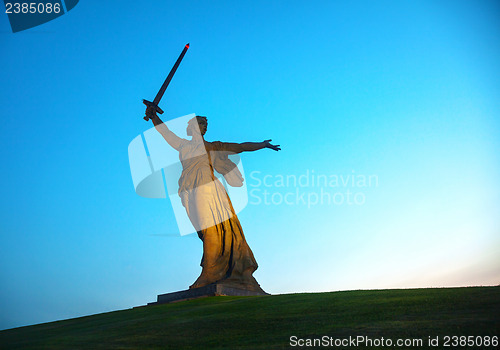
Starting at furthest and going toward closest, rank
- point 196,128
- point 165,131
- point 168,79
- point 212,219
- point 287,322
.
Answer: point 165,131
point 196,128
point 168,79
point 212,219
point 287,322

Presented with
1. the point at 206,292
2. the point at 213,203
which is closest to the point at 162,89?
the point at 213,203

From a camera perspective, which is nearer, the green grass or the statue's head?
the green grass

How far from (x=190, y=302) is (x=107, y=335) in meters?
4.00

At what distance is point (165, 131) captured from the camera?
1766 cm

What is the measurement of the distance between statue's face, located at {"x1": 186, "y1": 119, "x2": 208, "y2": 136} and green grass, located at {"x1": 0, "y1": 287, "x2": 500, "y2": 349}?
289 inches

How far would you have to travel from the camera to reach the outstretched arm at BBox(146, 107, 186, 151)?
17547 mm

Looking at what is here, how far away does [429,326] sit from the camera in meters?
7.37

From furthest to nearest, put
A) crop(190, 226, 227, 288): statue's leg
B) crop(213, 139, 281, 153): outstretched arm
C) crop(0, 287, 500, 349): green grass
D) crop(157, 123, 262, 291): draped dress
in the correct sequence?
crop(213, 139, 281, 153): outstretched arm < crop(157, 123, 262, 291): draped dress < crop(190, 226, 227, 288): statue's leg < crop(0, 287, 500, 349): green grass

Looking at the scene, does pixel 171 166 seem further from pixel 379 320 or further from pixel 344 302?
pixel 379 320

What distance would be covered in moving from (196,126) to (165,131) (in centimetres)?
118

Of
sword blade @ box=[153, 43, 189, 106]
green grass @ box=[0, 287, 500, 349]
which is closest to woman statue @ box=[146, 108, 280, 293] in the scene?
sword blade @ box=[153, 43, 189, 106]

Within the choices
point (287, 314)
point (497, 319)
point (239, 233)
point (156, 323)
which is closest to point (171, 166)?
point (239, 233)

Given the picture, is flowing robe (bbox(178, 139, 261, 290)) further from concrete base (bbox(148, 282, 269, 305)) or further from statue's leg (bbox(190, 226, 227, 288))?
concrete base (bbox(148, 282, 269, 305))

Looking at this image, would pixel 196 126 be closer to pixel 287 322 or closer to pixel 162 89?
pixel 162 89
